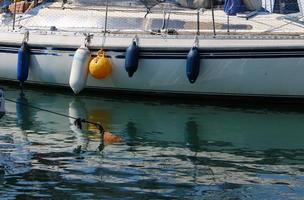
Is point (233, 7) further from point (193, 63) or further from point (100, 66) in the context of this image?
point (100, 66)

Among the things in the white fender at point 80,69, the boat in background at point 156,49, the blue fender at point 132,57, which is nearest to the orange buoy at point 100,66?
the boat in background at point 156,49

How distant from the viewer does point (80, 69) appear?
42.0 feet

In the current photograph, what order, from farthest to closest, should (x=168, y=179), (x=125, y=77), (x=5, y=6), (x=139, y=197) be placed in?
(x=5, y=6) → (x=125, y=77) → (x=168, y=179) → (x=139, y=197)

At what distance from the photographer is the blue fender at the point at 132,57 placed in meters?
12.5

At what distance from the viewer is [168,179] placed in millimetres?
7516

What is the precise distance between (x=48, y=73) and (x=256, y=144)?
5.47 m

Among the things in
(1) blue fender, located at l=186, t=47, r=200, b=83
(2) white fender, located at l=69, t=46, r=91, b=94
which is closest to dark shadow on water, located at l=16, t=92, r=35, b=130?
(2) white fender, located at l=69, t=46, r=91, b=94

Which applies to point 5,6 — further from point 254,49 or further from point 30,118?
point 254,49

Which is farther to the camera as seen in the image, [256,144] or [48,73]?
[48,73]

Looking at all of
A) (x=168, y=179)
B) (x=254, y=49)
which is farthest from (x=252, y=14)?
(x=168, y=179)

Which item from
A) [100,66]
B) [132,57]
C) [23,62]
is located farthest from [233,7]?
[23,62]

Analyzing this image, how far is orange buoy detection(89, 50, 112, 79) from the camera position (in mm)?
12648

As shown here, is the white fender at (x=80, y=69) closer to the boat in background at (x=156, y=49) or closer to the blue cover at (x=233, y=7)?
the boat in background at (x=156, y=49)

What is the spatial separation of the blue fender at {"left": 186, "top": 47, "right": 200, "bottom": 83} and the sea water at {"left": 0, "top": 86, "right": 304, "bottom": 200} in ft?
2.17
